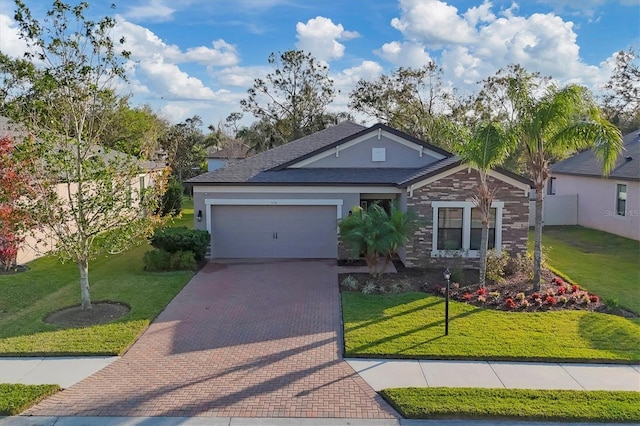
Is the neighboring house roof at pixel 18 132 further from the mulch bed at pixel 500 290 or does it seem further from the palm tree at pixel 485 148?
the palm tree at pixel 485 148

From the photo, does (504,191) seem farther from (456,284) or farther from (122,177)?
Result: (122,177)

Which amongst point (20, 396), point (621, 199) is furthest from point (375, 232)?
point (621, 199)

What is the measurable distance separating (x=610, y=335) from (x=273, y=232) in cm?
1093

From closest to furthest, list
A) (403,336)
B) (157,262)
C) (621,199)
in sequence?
(403,336) → (157,262) → (621,199)

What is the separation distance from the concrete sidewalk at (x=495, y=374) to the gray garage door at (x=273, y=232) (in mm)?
9219

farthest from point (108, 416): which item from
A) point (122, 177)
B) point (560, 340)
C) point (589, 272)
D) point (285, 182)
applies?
point (589, 272)

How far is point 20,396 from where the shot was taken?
22.9 feet

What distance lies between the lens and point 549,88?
12258 mm

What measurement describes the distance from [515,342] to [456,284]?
12.4 feet

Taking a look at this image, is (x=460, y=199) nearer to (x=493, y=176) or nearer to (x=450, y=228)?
(x=450, y=228)

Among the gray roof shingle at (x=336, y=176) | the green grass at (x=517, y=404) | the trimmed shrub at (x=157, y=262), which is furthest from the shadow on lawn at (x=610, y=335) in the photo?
the trimmed shrub at (x=157, y=262)

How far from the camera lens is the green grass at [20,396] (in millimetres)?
6688

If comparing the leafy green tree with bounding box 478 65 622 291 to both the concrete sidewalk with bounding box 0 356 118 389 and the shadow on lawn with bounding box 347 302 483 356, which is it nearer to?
the shadow on lawn with bounding box 347 302 483 356

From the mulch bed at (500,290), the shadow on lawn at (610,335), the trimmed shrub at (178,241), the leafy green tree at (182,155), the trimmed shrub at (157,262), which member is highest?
the leafy green tree at (182,155)
